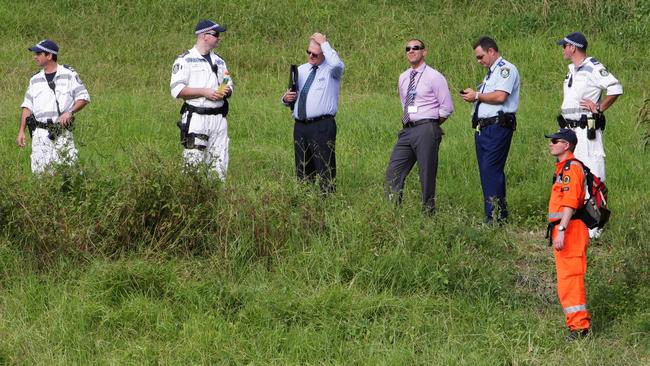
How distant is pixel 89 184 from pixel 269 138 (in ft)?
14.6

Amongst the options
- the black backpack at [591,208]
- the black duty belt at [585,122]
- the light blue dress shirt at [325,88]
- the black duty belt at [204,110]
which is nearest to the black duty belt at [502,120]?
the black duty belt at [585,122]

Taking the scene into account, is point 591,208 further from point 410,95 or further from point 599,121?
point 410,95

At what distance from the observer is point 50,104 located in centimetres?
973

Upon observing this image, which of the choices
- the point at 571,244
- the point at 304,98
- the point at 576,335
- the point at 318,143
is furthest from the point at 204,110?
the point at 576,335

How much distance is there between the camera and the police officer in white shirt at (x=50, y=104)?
→ 31.7 ft

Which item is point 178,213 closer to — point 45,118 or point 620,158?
point 45,118

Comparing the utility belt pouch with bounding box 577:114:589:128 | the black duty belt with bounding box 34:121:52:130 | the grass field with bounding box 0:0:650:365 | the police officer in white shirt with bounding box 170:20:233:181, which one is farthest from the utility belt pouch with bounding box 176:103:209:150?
the utility belt pouch with bounding box 577:114:589:128

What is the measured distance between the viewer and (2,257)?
309 inches

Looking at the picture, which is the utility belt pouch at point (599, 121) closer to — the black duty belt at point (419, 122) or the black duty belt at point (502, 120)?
the black duty belt at point (502, 120)

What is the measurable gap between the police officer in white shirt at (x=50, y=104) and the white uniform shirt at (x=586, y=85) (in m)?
4.47

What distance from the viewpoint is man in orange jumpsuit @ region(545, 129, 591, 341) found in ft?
23.3

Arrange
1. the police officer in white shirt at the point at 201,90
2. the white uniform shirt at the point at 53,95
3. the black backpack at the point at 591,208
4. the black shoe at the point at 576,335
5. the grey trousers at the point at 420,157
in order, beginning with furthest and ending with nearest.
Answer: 1. the white uniform shirt at the point at 53,95
2. the police officer in white shirt at the point at 201,90
3. the grey trousers at the point at 420,157
4. the black backpack at the point at 591,208
5. the black shoe at the point at 576,335

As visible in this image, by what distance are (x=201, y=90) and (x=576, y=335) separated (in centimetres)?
416

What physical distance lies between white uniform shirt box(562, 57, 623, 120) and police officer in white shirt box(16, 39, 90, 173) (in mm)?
4473
